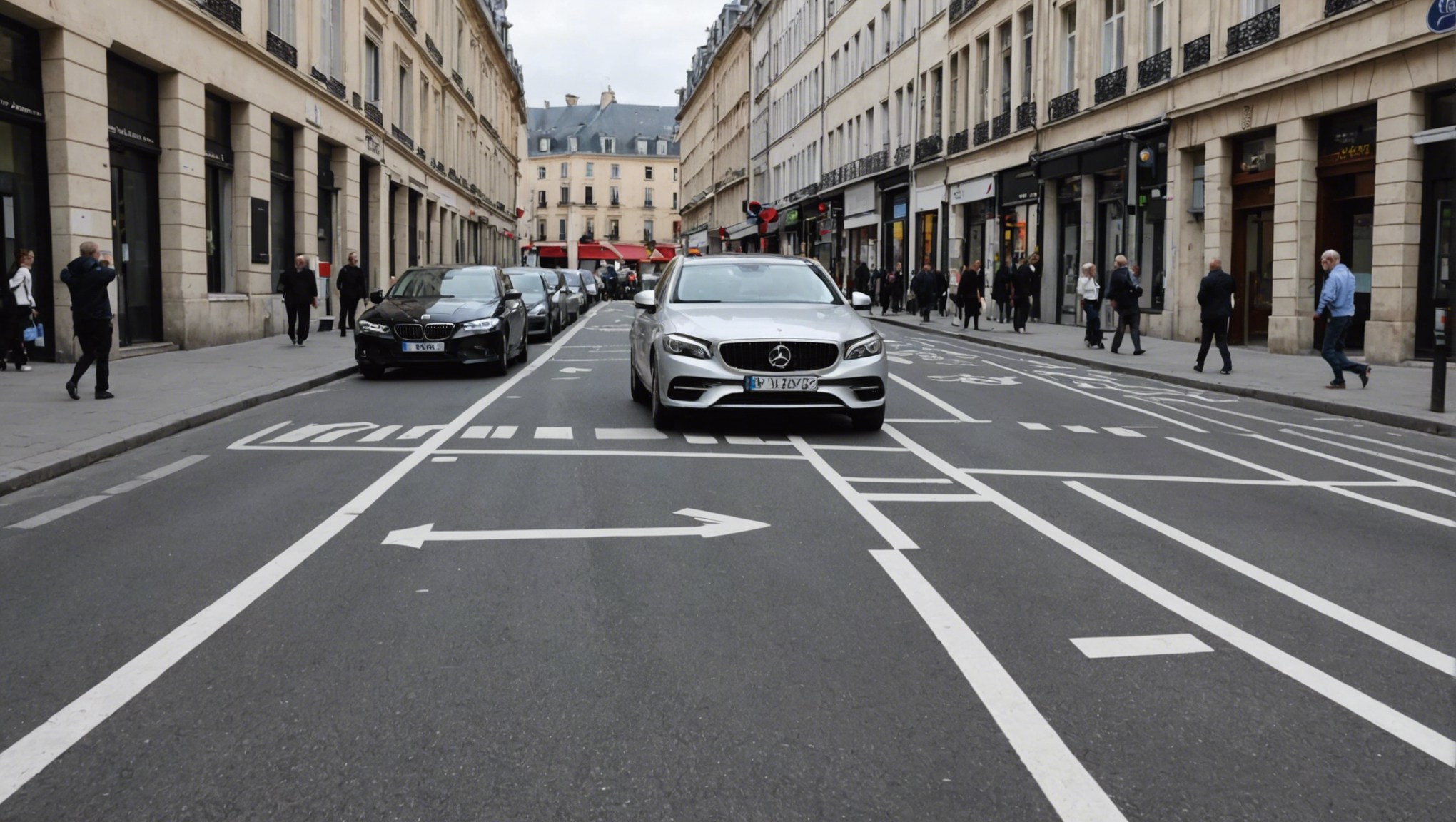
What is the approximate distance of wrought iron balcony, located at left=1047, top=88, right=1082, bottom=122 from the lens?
106ft

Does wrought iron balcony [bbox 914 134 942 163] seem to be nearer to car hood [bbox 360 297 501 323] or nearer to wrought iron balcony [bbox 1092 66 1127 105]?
wrought iron balcony [bbox 1092 66 1127 105]

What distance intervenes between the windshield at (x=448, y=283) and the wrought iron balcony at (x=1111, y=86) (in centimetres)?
1645

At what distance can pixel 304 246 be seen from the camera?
29.5m

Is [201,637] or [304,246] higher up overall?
[304,246]

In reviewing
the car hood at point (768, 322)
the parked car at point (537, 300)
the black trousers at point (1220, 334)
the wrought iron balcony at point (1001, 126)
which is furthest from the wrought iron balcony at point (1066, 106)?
the car hood at point (768, 322)

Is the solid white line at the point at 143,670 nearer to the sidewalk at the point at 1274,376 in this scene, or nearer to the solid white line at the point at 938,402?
the solid white line at the point at 938,402

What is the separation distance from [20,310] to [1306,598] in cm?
1540

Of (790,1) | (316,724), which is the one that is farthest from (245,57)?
(790,1)

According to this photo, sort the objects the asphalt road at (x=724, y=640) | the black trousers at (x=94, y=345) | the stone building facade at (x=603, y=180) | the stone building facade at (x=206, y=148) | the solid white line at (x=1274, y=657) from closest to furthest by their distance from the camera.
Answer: the asphalt road at (x=724, y=640) < the solid white line at (x=1274, y=657) < the black trousers at (x=94, y=345) < the stone building facade at (x=206, y=148) < the stone building facade at (x=603, y=180)

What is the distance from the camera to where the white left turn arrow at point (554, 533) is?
6855 millimetres

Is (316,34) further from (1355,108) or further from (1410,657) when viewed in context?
(1410,657)

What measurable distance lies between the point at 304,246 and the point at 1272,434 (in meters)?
22.2

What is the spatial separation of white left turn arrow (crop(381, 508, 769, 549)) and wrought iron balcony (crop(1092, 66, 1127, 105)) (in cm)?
2501

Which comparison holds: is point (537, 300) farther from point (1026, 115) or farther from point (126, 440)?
point (126, 440)
